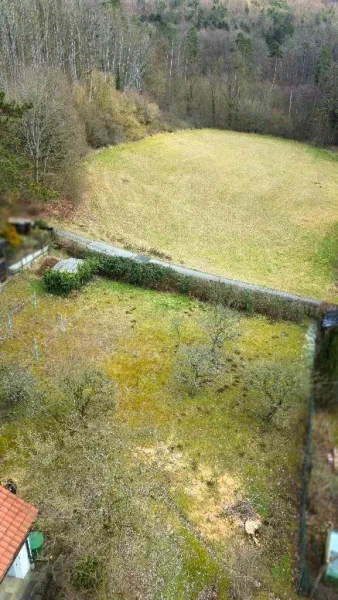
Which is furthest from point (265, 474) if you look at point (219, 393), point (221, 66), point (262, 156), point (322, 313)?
point (221, 66)

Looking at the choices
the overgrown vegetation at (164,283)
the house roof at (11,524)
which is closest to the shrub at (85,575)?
the house roof at (11,524)

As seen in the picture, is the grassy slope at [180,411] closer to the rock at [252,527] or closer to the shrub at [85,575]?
the rock at [252,527]

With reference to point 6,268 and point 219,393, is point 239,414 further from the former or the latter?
point 6,268

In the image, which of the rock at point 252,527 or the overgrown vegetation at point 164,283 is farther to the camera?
the overgrown vegetation at point 164,283

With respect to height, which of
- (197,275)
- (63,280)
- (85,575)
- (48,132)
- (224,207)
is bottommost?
(224,207)

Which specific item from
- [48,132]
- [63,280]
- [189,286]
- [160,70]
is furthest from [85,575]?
[160,70]

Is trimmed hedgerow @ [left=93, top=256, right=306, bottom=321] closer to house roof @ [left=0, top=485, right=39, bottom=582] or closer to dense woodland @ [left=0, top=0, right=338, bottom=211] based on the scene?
dense woodland @ [left=0, top=0, right=338, bottom=211]

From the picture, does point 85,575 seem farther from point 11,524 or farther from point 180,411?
point 180,411
